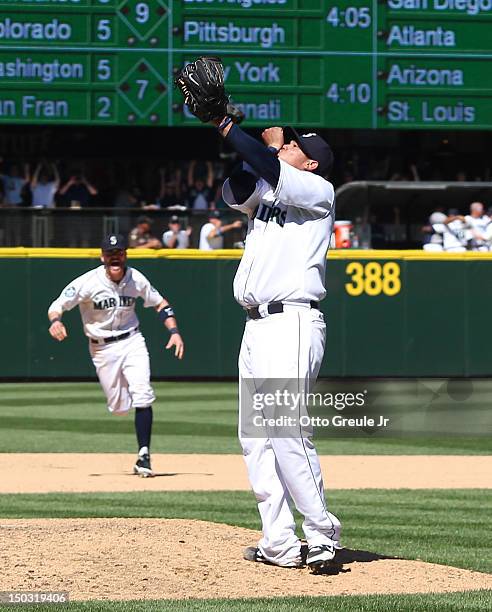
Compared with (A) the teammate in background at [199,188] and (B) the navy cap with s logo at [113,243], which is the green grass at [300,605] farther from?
(A) the teammate in background at [199,188]

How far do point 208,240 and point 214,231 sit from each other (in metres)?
0.15

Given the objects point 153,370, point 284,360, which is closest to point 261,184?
point 284,360

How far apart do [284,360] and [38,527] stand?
5.92ft

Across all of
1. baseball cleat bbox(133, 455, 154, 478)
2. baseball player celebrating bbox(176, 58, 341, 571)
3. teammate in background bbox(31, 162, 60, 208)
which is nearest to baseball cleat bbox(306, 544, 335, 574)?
baseball player celebrating bbox(176, 58, 341, 571)

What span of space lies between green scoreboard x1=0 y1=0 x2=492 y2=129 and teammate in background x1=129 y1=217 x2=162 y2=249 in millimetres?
1323

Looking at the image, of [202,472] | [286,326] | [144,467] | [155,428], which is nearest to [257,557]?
[286,326]

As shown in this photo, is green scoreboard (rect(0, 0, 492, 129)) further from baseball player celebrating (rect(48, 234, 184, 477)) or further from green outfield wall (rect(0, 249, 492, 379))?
baseball player celebrating (rect(48, 234, 184, 477))

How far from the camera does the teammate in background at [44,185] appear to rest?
58.7ft

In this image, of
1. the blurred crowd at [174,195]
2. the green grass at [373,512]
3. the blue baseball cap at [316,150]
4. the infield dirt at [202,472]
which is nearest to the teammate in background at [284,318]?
the blue baseball cap at [316,150]

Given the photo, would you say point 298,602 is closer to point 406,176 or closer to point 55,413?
point 55,413

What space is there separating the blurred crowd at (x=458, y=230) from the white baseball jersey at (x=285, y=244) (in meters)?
12.1

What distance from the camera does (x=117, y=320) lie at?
10.8 metres

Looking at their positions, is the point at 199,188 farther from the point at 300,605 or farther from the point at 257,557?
the point at 300,605

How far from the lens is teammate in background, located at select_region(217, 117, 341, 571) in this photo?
572cm
